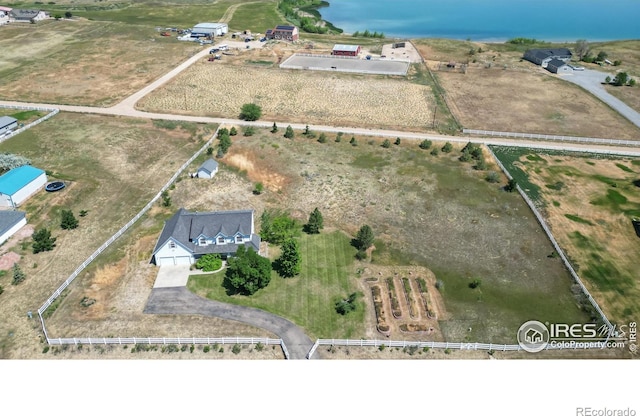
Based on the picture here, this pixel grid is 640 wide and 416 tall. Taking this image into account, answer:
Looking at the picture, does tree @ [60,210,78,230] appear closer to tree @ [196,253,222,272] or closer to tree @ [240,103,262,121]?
tree @ [196,253,222,272]

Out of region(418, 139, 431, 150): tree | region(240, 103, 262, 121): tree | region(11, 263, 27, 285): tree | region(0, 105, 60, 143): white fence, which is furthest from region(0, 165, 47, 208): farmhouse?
region(418, 139, 431, 150): tree

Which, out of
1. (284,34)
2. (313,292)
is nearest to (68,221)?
(313,292)

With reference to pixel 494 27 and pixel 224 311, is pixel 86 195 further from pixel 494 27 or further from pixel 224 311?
pixel 494 27

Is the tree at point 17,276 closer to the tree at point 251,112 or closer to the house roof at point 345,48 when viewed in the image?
the tree at point 251,112

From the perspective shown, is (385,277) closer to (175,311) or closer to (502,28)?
(175,311)

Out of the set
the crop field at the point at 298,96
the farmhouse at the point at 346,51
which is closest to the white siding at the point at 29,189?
the crop field at the point at 298,96

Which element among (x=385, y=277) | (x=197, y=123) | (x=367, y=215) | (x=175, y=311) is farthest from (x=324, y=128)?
(x=175, y=311)
